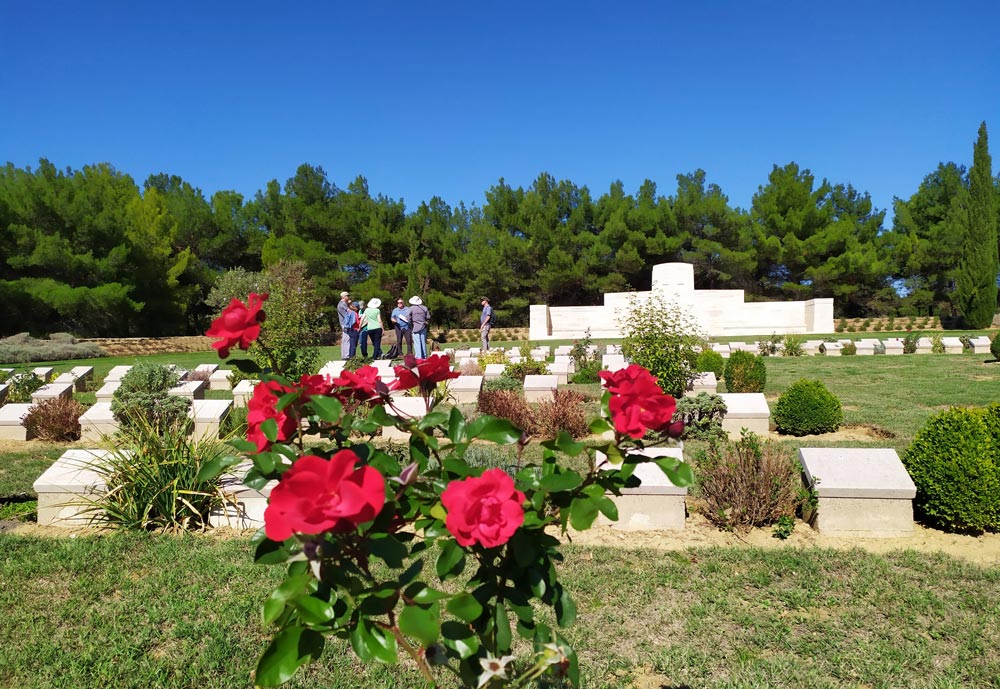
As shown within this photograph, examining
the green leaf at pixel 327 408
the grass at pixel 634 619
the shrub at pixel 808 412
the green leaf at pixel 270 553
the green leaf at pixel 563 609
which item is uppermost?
the green leaf at pixel 327 408

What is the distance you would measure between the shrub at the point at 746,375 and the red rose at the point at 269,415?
9.21 metres

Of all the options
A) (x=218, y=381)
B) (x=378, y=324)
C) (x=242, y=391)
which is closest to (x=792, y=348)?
(x=378, y=324)

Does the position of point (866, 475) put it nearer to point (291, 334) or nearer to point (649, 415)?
point (649, 415)

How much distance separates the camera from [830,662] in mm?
2648

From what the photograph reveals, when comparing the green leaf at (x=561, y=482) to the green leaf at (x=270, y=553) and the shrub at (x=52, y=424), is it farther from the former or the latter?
the shrub at (x=52, y=424)

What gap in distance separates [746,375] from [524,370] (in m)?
3.86

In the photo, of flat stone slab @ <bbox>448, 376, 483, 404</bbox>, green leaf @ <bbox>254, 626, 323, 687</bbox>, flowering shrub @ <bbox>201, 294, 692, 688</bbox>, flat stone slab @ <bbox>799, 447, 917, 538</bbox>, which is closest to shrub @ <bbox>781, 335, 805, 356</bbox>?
flat stone slab @ <bbox>448, 376, 483, 404</bbox>

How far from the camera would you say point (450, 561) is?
114cm

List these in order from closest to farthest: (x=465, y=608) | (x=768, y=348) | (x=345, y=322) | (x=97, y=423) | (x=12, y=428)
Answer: (x=465, y=608) < (x=97, y=423) < (x=12, y=428) < (x=345, y=322) < (x=768, y=348)

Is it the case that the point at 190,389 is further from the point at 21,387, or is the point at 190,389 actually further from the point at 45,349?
the point at 45,349

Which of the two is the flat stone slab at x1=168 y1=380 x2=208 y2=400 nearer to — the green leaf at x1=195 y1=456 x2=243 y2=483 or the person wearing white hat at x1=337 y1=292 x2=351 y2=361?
the person wearing white hat at x1=337 y1=292 x2=351 y2=361

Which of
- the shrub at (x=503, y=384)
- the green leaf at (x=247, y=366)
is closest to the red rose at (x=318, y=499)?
the green leaf at (x=247, y=366)

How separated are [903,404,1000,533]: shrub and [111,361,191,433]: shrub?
6.15m

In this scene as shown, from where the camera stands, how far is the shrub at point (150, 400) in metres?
6.71
